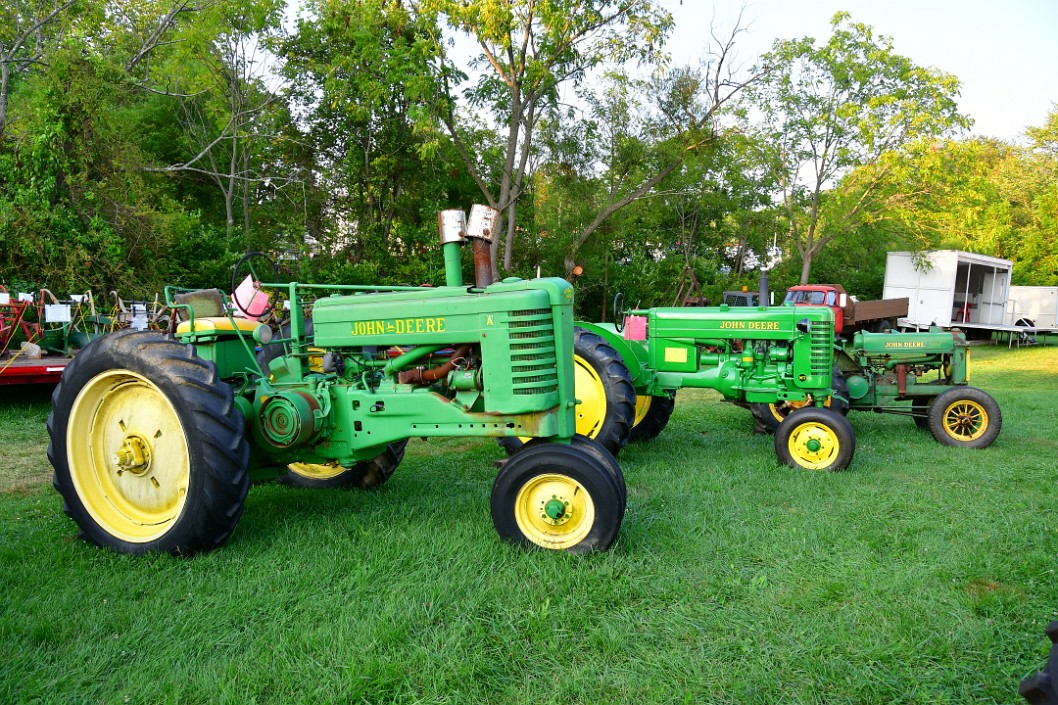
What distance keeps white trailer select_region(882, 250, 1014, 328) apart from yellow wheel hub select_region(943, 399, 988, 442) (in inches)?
598

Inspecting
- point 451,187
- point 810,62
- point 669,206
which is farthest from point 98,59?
point 810,62

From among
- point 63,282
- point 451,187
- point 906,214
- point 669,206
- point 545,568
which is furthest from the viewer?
point 669,206

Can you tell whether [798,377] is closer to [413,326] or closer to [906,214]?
[413,326]

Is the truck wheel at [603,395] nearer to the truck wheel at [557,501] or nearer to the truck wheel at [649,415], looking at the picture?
the truck wheel at [649,415]

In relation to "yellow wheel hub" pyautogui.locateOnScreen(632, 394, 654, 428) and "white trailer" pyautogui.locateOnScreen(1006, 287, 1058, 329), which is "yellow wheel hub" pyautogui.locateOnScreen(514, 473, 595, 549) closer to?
"yellow wheel hub" pyautogui.locateOnScreen(632, 394, 654, 428)

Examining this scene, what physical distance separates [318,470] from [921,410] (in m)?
5.65

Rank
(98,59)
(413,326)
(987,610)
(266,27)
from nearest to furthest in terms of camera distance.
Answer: (987,610) → (413,326) → (98,59) → (266,27)

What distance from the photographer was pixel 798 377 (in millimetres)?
6168

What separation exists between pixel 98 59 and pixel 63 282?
378 cm

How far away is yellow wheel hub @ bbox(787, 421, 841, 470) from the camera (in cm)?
534

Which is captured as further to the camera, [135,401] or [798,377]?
[798,377]

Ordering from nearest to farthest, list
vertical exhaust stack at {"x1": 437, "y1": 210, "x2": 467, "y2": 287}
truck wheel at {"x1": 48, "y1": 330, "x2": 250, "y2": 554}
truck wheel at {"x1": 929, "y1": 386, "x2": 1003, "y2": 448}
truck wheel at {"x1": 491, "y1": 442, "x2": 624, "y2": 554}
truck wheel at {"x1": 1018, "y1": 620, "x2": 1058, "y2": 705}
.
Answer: truck wheel at {"x1": 1018, "y1": 620, "x2": 1058, "y2": 705} → truck wheel at {"x1": 491, "y1": 442, "x2": 624, "y2": 554} → truck wheel at {"x1": 48, "y1": 330, "x2": 250, "y2": 554} → vertical exhaust stack at {"x1": 437, "y1": 210, "x2": 467, "y2": 287} → truck wheel at {"x1": 929, "y1": 386, "x2": 1003, "y2": 448}

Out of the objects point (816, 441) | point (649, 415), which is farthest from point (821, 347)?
point (649, 415)

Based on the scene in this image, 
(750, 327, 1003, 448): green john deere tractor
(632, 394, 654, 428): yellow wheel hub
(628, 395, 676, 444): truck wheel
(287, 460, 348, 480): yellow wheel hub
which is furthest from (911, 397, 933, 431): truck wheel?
(287, 460, 348, 480): yellow wheel hub
